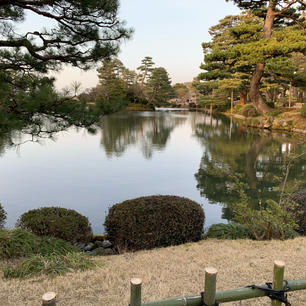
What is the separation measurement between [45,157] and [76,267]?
22.4 ft

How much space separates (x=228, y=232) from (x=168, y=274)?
1557 millimetres

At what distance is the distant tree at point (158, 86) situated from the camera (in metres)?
35.7

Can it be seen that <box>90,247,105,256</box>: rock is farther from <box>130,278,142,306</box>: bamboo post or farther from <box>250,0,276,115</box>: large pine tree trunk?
<box>250,0,276,115</box>: large pine tree trunk

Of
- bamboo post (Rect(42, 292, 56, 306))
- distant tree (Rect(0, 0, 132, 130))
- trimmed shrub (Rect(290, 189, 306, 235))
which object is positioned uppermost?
distant tree (Rect(0, 0, 132, 130))

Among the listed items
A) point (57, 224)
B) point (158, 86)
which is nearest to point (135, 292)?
point (57, 224)

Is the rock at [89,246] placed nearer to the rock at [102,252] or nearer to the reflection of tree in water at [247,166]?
the rock at [102,252]

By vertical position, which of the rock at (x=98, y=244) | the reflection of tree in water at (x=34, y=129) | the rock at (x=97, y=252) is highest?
the reflection of tree in water at (x=34, y=129)

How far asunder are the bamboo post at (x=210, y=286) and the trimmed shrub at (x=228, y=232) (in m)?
2.39

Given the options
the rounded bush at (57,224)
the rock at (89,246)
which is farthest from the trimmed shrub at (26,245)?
the rock at (89,246)

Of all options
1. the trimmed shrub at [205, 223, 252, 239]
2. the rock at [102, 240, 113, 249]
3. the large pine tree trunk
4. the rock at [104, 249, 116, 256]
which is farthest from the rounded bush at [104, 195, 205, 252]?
the large pine tree trunk

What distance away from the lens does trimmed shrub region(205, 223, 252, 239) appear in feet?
11.9

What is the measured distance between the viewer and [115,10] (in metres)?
3.28

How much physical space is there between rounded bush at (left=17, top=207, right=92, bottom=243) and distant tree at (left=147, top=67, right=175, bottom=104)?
32983 millimetres

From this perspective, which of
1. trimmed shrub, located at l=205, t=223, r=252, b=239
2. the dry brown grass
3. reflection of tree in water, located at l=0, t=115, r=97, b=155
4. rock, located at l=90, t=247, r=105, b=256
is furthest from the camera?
trimmed shrub, located at l=205, t=223, r=252, b=239
